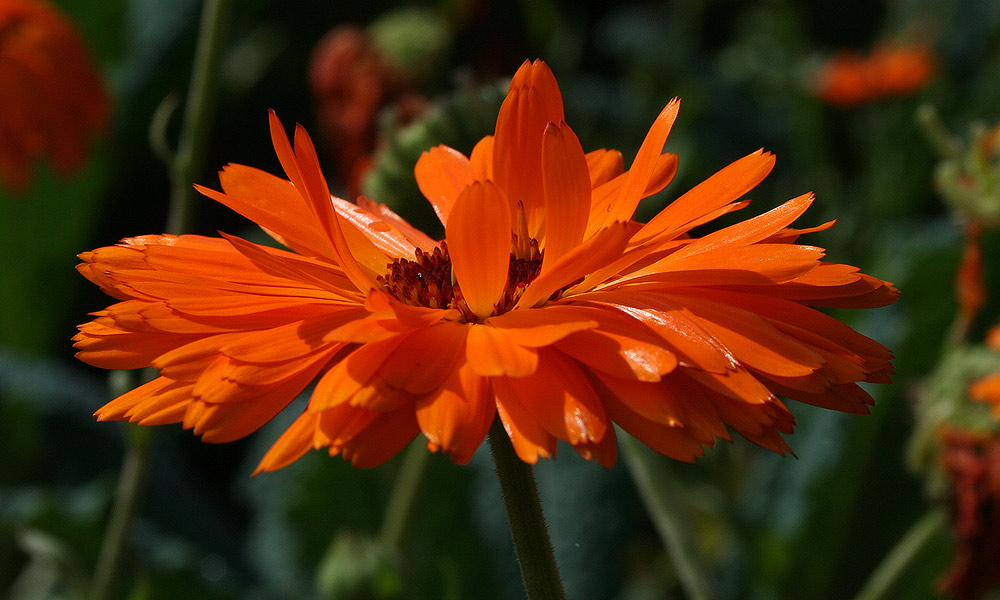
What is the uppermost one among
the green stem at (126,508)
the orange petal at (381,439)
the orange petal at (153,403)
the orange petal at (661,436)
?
the orange petal at (153,403)

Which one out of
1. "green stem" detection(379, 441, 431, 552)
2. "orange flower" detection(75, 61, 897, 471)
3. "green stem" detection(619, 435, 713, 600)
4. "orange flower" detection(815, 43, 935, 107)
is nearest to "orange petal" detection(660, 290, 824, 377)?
"orange flower" detection(75, 61, 897, 471)

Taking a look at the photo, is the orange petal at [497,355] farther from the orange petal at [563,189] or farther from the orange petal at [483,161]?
the orange petal at [483,161]

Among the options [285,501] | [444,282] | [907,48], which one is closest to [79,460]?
[285,501]

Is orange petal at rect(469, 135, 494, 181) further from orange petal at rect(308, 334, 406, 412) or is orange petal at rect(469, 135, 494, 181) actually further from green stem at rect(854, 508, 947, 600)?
green stem at rect(854, 508, 947, 600)

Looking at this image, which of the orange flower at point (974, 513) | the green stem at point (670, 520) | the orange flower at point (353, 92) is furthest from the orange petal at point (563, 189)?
the orange flower at point (353, 92)

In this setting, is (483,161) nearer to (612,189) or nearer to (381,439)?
(612,189)

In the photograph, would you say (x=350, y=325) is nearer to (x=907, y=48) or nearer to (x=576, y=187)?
(x=576, y=187)
